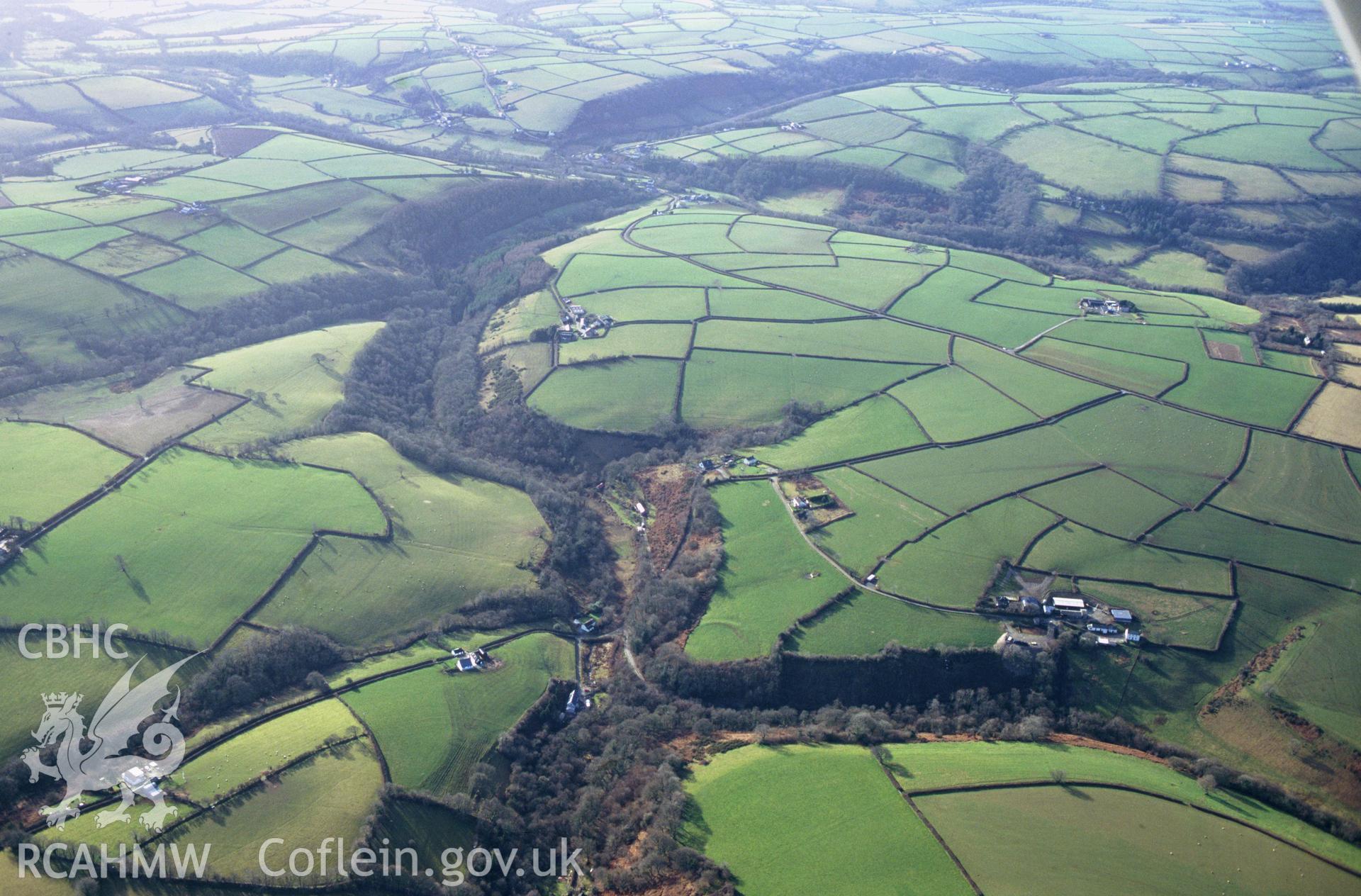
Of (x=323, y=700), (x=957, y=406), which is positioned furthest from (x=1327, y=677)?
(x=323, y=700)

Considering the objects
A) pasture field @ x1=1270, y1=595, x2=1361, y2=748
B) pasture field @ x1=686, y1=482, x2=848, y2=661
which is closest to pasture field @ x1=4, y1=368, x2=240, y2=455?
pasture field @ x1=686, y1=482, x2=848, y2=661

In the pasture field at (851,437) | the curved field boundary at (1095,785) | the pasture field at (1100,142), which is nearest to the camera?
the curved field boundary at (1095,785)

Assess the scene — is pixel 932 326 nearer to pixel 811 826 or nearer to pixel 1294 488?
pixel 1294 488

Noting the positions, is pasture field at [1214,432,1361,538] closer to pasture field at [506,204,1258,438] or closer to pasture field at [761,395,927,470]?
pasture field at [506,204,1258,438]

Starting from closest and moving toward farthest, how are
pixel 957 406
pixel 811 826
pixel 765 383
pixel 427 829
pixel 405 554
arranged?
pixel 811 826 < pixel 427 829 < pixel 405 554 < pixel 957 406 < pixel 765 383

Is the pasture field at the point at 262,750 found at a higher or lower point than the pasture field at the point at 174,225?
lower

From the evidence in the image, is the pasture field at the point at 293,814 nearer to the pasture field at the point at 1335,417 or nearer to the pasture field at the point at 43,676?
the pasture field at the point at 43,676

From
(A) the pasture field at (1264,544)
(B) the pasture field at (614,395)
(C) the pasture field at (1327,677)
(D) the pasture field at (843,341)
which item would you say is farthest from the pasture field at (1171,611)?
(B) the pasture field at (614,395)
